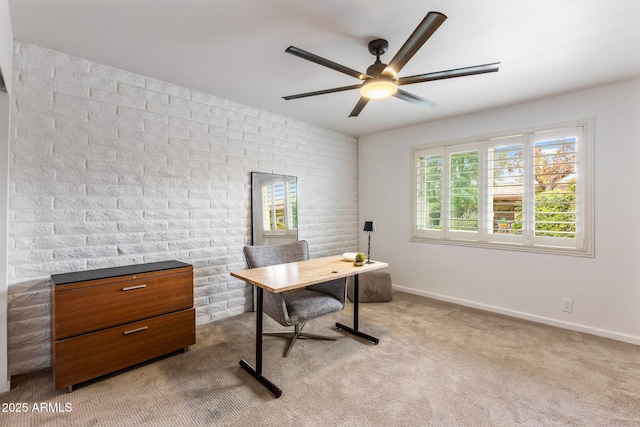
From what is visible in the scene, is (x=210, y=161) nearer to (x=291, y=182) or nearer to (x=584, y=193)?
(x=291, y=182)

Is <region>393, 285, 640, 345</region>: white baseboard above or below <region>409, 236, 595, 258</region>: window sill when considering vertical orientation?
below

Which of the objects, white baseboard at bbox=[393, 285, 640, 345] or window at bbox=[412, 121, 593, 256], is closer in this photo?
white baseboard at bbox=[393, 285, 640, 345]

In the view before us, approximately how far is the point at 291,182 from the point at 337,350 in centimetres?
218

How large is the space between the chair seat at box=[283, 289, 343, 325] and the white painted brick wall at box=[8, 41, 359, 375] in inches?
42.1

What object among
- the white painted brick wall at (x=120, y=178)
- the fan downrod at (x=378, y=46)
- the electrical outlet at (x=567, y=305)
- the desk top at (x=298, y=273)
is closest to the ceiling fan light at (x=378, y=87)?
the fan downrod at (x=378, y=46)

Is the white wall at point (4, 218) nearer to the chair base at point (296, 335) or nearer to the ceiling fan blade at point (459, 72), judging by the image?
the chair base at point (296, 335)

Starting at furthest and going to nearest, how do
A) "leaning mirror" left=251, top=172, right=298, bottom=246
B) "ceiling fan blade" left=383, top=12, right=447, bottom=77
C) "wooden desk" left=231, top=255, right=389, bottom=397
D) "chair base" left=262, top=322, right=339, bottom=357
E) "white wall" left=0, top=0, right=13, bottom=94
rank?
"leaning mirror" left=251, top=172, right=298, bottom=246 → "chair base" left=262, top=322, right=339, bottom=357 → "wooden desk" left=231, top=255, right=389, bottom=397 → "white wall" left=0, top=0, right=13, bottom=94 → "ceiling fan blade" left=383, top=12, right=447, bottom=77

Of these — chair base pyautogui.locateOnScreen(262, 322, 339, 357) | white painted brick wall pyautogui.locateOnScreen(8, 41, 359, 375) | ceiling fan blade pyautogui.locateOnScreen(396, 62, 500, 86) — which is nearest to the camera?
ceiling fan blade pyautogui.locateOnScreen(396, 62, 500, 86)

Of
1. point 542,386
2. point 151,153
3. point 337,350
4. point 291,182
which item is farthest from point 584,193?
point 151,153

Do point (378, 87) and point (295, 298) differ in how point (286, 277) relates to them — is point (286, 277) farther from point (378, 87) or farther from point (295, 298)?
point (378, 87)

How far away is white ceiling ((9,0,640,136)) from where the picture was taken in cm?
177

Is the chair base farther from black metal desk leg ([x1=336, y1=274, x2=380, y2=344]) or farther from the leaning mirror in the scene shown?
the leaning mirror

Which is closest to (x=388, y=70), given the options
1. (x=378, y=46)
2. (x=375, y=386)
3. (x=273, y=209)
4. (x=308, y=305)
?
(x=378, y=46)

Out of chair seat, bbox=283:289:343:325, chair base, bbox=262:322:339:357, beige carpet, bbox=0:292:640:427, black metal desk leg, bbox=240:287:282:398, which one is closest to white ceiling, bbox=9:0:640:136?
black metal desk leg, bbox=240:287:282:398
